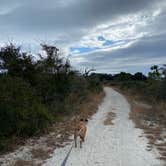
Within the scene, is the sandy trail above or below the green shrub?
below

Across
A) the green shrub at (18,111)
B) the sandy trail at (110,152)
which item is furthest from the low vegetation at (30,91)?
the sandy trail at (110,152)

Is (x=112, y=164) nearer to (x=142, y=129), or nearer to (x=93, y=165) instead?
(x=93, y=165)

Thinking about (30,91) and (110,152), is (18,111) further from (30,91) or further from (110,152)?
(110,152)

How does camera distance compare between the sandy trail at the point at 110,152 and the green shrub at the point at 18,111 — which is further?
the green shrub at the point at 18,111

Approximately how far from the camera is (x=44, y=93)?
20.2 metres

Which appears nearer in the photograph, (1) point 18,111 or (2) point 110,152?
(2) point 110,152

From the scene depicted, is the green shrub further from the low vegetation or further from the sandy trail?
the sandy trail

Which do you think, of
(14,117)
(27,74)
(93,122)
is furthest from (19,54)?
(14,117)

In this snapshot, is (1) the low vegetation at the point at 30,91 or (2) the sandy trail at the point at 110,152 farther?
(1) the low vegetation at the point at 30,91

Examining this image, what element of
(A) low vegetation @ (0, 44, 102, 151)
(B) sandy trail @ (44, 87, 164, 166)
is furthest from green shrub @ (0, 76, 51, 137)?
(B) sandy trail @ (44, 87, 164, 166)

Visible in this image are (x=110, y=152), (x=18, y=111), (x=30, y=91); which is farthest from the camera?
(x=30, y=91)

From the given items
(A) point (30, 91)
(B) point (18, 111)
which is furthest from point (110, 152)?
(A) point (30, 91)

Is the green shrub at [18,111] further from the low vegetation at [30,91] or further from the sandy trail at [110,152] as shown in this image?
the sandy trail at [110,152]

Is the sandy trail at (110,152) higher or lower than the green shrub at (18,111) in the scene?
lower
